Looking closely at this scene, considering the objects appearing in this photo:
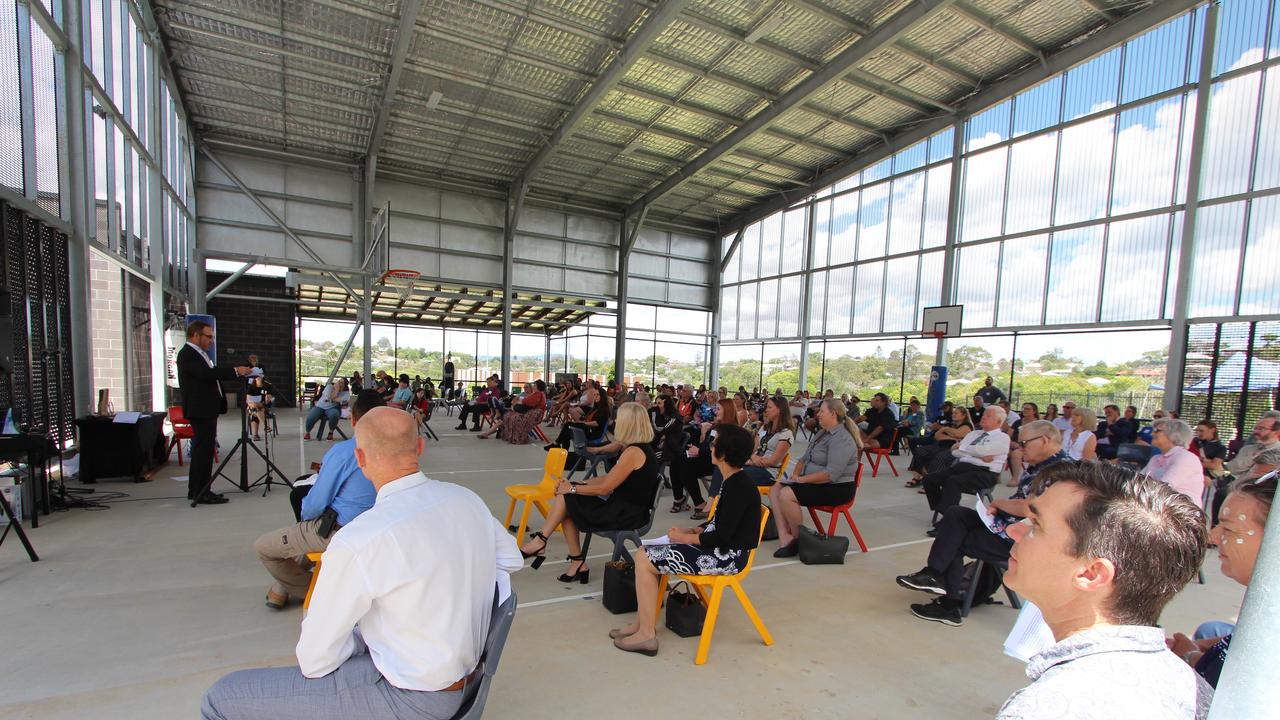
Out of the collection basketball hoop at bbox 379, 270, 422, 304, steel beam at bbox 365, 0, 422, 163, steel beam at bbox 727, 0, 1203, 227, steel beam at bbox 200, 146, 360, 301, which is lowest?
basketball hoop at bbox 379, 270, 422, 304

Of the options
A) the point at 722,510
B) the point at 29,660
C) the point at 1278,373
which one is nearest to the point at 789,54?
the point at 1278,373

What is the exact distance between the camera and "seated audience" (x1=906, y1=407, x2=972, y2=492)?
6.16m

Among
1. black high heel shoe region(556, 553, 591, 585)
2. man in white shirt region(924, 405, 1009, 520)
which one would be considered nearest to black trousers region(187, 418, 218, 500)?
black high heel shoe region(556, 553, 591, 585)

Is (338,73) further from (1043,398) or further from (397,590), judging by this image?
(1043,398)

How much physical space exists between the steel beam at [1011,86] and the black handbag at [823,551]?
1119 cm

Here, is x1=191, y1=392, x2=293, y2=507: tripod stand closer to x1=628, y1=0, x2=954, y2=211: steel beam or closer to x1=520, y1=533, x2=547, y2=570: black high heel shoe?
x1=520, y1=533, x2=547, y2=570: black high heel shoe

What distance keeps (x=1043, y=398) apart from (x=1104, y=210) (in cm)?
362

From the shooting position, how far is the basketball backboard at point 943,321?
12.0 m

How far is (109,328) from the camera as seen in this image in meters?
7.29

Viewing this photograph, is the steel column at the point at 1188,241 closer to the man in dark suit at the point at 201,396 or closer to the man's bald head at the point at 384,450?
the man's bald head at the point at 384,450

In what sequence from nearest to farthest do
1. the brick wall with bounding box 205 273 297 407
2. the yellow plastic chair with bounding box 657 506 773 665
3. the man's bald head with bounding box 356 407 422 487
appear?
the man's bald head with bounding box 356 407 422 487
the yellow plastic chair with bounding box 657 506 773 665
the brick wall with bounding box 205 273 297 407

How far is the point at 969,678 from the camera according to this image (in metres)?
2.53

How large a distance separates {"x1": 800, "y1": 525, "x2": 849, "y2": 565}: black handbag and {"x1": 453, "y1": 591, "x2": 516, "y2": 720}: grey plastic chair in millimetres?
2921

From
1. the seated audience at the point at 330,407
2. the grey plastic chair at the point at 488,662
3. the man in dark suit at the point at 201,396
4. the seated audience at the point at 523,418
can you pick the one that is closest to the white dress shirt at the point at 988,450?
the grey plastic chair at the point at 488,662
